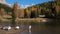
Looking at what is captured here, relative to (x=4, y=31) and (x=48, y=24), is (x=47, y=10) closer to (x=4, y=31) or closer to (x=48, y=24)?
(x=48, y=24)

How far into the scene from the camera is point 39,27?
662 centimetres

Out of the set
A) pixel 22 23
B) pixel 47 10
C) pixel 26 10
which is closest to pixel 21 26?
pixel 22 23

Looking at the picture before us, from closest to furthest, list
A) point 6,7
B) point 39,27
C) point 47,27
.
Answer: point 6,7, point 39,27, point 47,27

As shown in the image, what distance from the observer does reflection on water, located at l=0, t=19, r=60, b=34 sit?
6102 mm

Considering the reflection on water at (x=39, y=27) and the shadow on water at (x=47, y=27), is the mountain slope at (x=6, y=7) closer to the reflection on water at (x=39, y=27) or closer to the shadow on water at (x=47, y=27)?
the reflection on water at (x=39, y=27)

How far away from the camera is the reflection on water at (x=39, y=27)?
6.10 metres

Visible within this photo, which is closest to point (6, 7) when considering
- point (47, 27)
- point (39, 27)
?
point (39, 27)

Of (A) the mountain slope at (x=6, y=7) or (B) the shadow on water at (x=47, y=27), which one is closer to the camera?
(A) the mountain slope at (x=6, y=7)

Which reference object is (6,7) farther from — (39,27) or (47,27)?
(47,27)

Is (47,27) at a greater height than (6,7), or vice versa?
(6,7)

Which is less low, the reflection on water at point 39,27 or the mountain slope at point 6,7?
the mountain slope at point 6,7

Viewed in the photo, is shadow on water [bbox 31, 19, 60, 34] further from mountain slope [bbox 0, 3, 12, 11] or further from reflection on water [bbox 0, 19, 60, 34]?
mountain slope [bbox 0, 3, 12, 11]

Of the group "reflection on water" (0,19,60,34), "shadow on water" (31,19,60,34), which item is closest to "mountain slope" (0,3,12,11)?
"reflection on water" (0,19,60,34)

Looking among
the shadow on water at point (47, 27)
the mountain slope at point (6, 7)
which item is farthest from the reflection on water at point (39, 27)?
the mountain slope at point (6, 7)
